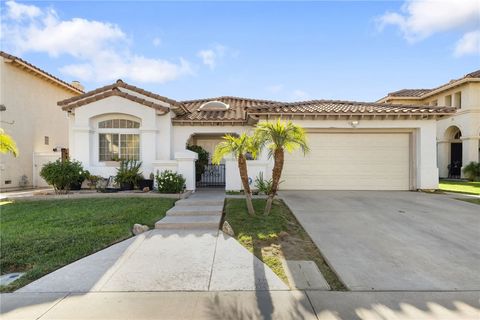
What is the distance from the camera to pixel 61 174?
36.6 feet

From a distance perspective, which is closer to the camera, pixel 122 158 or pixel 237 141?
pixel 237 141

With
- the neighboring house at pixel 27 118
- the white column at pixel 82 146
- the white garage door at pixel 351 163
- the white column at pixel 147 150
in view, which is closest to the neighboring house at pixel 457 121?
the white garage door at pixel 351 163

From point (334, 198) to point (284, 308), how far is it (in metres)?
8.22

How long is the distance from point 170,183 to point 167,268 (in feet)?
20.8

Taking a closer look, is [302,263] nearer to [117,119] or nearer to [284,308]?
[284,308]

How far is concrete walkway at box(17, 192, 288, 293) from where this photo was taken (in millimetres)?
4090

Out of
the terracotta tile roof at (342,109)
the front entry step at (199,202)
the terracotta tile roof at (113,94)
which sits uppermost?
the terracotta tile roof at (113,94)

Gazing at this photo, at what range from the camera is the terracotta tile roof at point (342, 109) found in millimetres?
12398

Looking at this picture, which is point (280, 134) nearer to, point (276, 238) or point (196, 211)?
point (276, 238)

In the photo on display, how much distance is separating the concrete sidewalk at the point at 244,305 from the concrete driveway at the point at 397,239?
12.9 inches

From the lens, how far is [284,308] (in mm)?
3486

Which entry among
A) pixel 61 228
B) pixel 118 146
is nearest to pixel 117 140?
pixel 118 146

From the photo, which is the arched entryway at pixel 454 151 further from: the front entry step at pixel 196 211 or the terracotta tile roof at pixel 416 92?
the front entry step at pixel 196 211

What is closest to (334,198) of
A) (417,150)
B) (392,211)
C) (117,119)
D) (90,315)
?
(392,211)
